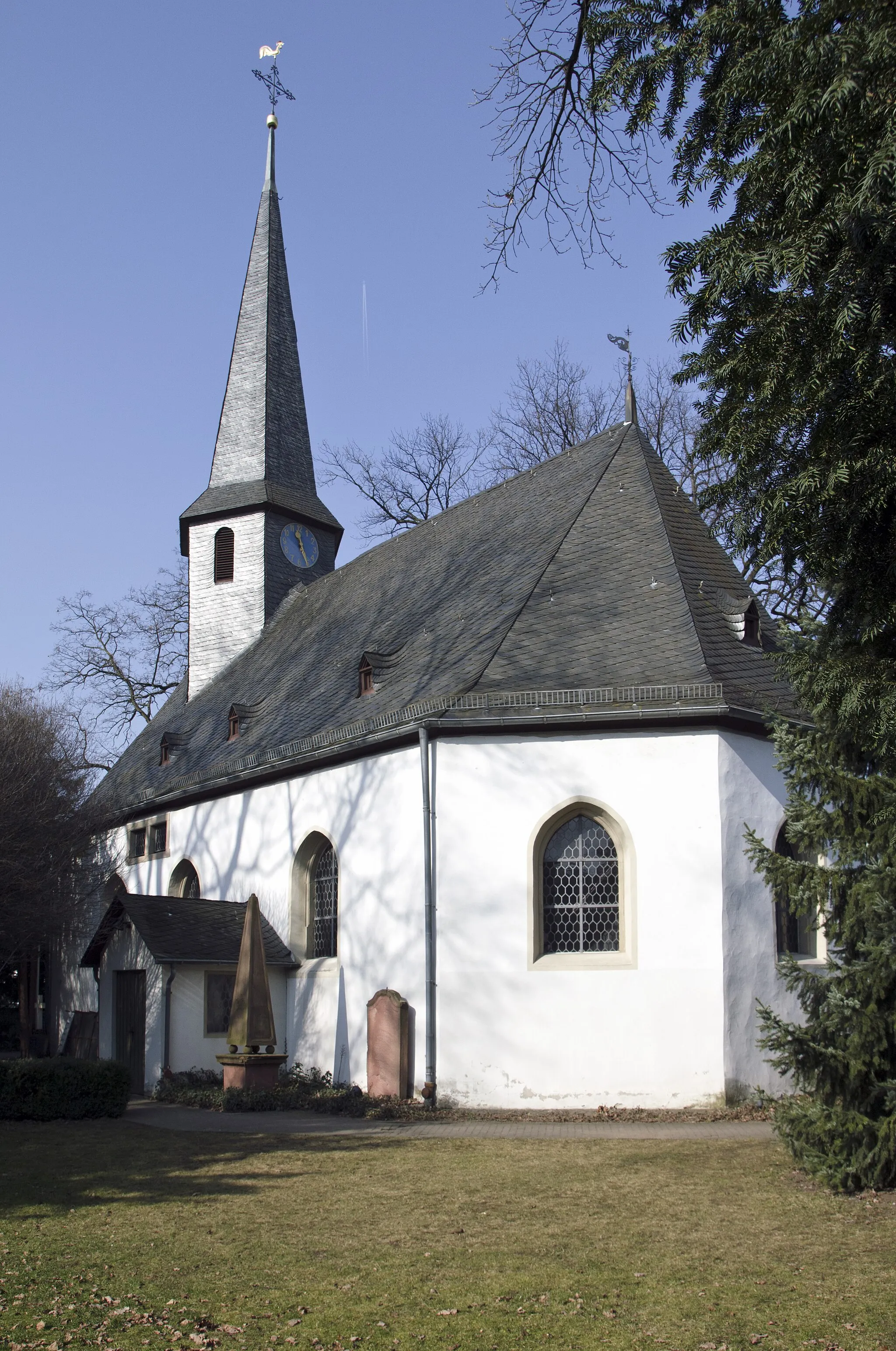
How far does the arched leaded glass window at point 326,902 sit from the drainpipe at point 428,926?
104 inches

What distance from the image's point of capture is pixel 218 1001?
17688 mm

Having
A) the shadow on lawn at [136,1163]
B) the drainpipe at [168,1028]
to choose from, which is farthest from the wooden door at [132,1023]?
the shadow on lawn at [136,1163]

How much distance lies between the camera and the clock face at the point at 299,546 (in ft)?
90.7

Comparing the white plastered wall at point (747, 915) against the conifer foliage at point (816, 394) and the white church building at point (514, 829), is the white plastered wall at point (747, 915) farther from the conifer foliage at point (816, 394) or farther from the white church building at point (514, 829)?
the conifer foliage at point (816, 394)

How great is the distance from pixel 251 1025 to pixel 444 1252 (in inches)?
351

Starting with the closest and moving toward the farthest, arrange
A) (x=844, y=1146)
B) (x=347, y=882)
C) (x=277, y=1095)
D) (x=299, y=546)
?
1. (x=844, y=1146)
2. (x=277, y=1095)
3. (x=347, y=882)
4. (x=299, y=546)

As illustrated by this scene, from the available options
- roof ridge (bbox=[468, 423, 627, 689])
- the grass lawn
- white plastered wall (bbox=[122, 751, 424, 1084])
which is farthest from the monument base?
roof ridge (bbox=[468, 423, 627, 689])

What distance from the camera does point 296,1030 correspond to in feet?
57.0

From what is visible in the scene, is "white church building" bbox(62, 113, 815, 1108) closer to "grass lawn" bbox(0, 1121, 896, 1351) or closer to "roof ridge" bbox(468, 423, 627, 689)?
"roof ridge" bbox(468, 423, 627, 689)

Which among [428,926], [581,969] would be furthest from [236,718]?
[581,969]

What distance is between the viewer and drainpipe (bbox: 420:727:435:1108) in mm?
14312

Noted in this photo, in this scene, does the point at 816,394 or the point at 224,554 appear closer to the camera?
the point at 816,394

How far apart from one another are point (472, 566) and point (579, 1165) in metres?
10.8

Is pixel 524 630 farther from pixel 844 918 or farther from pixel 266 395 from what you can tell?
pixel 266 395
